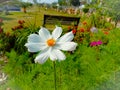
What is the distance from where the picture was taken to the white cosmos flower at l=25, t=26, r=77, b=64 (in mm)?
1462

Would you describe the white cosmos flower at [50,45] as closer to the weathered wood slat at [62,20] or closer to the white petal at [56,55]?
the white petal at [56,55]

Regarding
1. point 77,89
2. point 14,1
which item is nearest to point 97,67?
point 77,89

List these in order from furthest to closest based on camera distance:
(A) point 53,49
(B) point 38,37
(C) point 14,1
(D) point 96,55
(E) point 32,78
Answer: (C) point 14,1
(D) point 96,55
(E) point 32,78
(B) point 38,37
(A) point 53,49

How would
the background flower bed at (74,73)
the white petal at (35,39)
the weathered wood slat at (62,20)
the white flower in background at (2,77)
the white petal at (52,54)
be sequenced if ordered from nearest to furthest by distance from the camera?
the white petal at (52,54)
the white petal at (35,39)
the background flower bed at (74,73)
the white flower in background at (2,77)
the weathered wood slat at (62,20)

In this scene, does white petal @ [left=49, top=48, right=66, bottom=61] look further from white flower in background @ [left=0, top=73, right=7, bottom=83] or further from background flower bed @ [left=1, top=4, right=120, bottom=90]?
white flower in background @ [left=0, top=73, right=7, bottom=83]

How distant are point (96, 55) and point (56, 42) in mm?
1265

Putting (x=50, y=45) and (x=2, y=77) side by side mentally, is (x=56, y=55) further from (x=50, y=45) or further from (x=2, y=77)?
(x=2, y=77)

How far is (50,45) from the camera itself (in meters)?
1.52

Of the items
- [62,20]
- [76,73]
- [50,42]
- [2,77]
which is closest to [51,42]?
[50,42]

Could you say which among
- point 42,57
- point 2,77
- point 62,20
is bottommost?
point 62,20

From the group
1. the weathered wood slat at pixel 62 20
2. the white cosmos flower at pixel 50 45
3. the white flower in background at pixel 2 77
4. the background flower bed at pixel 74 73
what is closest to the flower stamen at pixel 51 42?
the white cosmos flower at pixel 50 45

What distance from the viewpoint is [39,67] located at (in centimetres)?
255

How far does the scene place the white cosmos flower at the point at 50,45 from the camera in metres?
1.46

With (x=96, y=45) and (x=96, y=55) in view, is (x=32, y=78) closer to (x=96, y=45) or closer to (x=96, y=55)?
(x=96, y=55)
